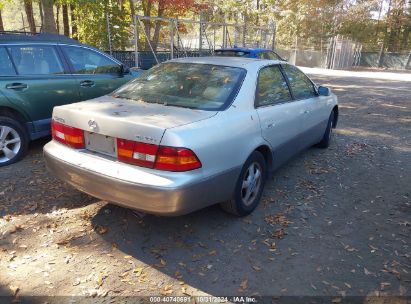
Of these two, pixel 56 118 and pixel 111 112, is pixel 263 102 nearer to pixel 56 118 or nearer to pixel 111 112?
pixel 111 112

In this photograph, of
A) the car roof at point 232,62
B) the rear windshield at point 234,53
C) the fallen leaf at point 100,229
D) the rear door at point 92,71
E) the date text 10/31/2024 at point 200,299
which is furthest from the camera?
the rear windshield at point 234,53

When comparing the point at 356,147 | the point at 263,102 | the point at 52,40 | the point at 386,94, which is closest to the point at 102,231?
the point at 263,102

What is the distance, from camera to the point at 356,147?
21.2 ft

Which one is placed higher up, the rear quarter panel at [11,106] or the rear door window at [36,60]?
the rear door window at [36,60]

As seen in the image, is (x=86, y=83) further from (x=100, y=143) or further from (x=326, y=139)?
(x=326, y=139)

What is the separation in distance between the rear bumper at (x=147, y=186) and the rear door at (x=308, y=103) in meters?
1.92

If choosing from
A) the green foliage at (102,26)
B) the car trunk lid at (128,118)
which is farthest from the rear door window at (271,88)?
the green foliage at (102,26)

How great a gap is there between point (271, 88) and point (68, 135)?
2254mm

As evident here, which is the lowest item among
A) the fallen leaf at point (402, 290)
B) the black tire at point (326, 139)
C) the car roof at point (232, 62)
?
the fallen leaf at point (402, 290)

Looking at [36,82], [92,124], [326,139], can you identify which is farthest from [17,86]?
[326,139]

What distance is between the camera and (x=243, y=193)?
3740 millimetres

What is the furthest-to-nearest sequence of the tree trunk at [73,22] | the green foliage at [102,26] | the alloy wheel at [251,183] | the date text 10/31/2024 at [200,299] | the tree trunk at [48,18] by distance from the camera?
the tree trunk at [73,22], the green foliage at [102,26], the tree trunk at [48,18], the alloy wheel at [251,183], the date text 10/31/2024 at [200,299]

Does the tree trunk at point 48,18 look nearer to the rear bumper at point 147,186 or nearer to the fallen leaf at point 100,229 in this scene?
the rear bumper at point 147,186

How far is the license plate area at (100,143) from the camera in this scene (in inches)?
121
